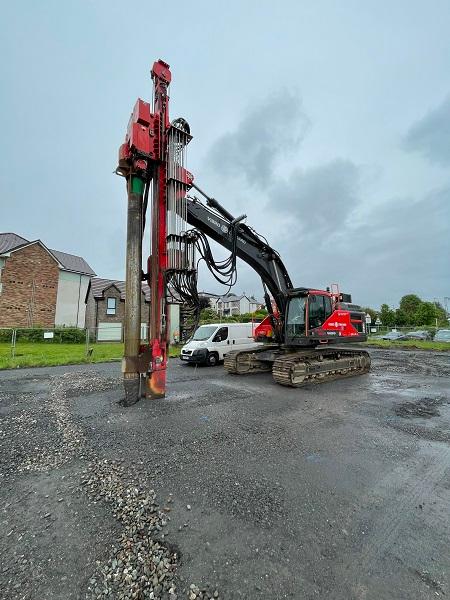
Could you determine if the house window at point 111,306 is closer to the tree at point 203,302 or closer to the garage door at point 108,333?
the garage door at point 108,333

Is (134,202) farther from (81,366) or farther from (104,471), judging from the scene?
(81,366)

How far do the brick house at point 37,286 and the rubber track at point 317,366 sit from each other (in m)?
24.9

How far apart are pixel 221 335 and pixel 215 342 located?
1.71 ft

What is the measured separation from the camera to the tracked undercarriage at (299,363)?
8.52 m

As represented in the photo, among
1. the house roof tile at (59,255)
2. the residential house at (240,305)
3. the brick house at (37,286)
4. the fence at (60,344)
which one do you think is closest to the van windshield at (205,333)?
the fence at (60,344)

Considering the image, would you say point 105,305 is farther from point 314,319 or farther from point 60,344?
point 314,319

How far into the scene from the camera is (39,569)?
2100 mm

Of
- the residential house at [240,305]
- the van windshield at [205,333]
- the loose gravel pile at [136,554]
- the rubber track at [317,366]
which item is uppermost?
the residential house at [240,305]

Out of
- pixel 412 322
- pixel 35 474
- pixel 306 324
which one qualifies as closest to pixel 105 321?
pixel 306 324

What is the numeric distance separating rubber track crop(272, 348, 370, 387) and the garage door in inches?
713

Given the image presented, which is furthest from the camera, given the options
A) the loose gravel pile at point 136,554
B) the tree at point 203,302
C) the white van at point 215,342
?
the white van at point 215,342

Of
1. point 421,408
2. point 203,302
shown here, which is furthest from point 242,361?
point 421,408

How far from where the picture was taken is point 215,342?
13.6 meters

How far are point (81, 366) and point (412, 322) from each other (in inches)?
2188
